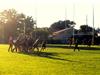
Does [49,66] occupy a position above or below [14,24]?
below

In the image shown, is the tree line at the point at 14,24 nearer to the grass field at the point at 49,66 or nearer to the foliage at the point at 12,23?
the foliage at the point at 12,23

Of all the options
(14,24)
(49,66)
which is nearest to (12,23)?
(14,24)

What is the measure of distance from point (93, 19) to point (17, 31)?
146 ft

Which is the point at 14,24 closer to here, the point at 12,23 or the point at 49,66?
the point at 12,23

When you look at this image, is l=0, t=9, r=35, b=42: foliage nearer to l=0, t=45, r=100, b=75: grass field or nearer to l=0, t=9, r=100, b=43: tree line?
l=0, t=9, r=100, b=43: tree line

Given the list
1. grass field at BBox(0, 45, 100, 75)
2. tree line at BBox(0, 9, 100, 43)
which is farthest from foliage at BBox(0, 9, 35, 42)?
Answer: grass field at BBox(0, 45, 100, 75)

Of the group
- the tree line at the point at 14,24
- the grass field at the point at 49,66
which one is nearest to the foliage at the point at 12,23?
the tree line at the point at 14,24

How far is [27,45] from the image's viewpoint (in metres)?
53.4

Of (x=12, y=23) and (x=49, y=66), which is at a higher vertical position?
(x=12, y=23)

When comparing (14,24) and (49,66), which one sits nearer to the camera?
(49,66)

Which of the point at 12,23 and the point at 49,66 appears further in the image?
the point at 12,23

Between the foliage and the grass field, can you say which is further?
the foliage

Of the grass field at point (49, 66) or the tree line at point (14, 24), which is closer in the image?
the grass field at point (49, 66)

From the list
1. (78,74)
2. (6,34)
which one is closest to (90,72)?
(78,74)
